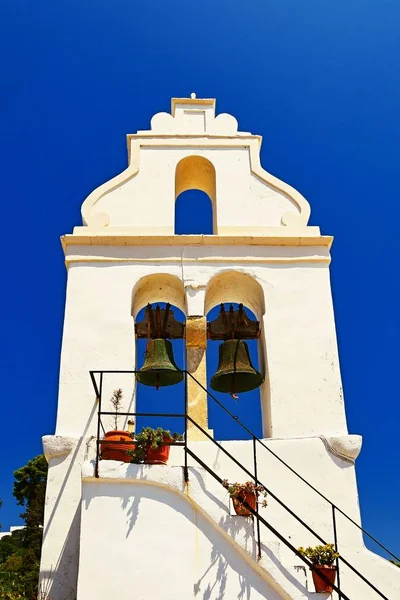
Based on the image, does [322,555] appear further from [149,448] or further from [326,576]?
[149,448]

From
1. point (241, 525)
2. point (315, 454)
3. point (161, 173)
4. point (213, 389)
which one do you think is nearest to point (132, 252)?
point (161, 173)

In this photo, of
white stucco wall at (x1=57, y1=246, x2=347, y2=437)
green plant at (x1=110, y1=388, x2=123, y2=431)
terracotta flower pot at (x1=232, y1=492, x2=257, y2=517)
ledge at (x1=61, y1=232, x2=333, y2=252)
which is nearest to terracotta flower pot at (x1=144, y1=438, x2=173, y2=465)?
terracotta flower pot at (x1=232, y1=492, x2=257, y2=517)

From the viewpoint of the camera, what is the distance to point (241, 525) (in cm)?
772

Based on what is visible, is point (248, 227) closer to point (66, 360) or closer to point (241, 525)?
point (66, 360)

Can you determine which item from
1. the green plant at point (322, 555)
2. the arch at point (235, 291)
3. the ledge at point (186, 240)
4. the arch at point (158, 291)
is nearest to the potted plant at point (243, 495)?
the green plant at point (322, 555)

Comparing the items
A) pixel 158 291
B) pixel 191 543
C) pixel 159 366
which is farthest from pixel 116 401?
pixel 191 543

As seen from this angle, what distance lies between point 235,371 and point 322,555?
3228mm

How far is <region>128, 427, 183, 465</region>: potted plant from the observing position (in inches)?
326

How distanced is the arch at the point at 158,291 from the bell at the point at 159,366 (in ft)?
2.79

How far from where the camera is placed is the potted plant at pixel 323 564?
763 centimetres

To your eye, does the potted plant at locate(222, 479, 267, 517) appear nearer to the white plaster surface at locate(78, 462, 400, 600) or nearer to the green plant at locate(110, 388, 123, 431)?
the white plaster surface at locate(78, 462, 400, 600)

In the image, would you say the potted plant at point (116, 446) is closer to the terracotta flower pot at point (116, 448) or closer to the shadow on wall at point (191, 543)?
the terracotta flower pot at point (116, 448)

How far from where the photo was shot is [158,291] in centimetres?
1156

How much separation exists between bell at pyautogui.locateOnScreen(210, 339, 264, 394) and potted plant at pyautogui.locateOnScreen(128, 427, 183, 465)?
2.31 meters
